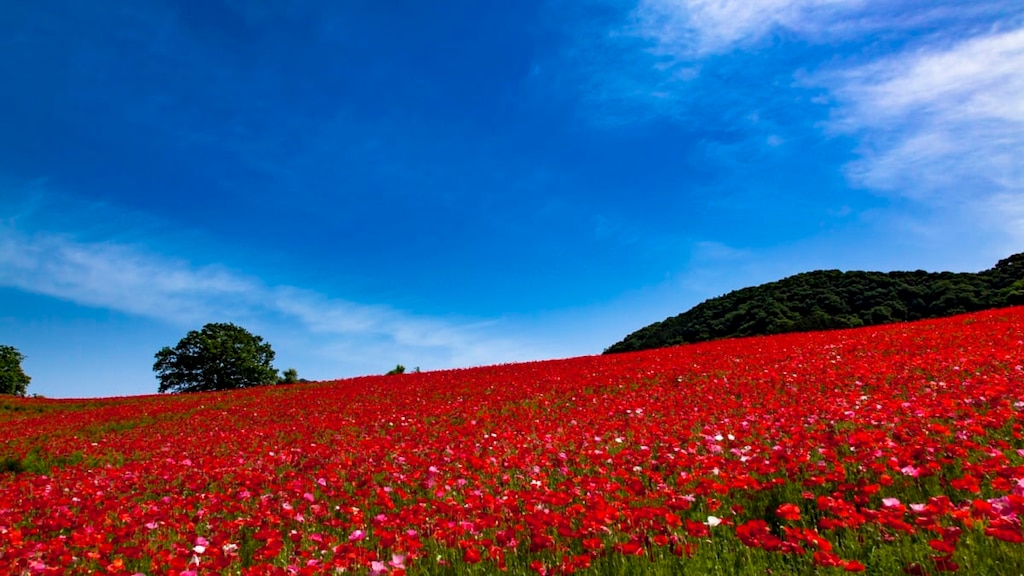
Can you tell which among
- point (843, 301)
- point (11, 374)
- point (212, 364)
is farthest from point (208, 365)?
point (843, 301)

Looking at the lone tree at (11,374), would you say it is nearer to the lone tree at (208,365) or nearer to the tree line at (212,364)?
the tree line at (212,364)

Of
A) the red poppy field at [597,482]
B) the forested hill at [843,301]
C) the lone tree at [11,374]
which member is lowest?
the red poppy field at [597,482]

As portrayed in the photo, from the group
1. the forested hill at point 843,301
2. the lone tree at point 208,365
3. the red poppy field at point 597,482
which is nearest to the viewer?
the red poppy field at point 597,482

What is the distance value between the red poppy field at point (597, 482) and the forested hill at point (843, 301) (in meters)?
18.7

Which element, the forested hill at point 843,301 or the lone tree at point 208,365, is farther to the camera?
the lone tree at point 208,365

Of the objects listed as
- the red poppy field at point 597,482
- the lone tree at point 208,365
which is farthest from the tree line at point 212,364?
the red poppy field at point 597,482

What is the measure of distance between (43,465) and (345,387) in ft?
51.4

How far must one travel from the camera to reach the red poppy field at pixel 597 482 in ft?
13.0

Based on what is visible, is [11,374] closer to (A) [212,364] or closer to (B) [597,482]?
(A) [212,364]

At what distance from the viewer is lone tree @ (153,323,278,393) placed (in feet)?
161

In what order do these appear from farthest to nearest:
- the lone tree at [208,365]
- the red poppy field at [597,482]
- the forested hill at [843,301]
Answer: the lone tree at [208,365] < the forested hill at [843,301] < the red poppy field at [597,482]

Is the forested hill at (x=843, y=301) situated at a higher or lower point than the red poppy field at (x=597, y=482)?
higher

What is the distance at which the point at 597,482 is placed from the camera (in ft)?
18.6

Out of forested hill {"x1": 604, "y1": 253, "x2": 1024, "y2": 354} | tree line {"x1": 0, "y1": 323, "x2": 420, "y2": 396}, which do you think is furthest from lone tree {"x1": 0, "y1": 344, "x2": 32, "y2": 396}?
forested hill {"x1": 604, "y1": 253, "x2": 1024, "y2": 354}
